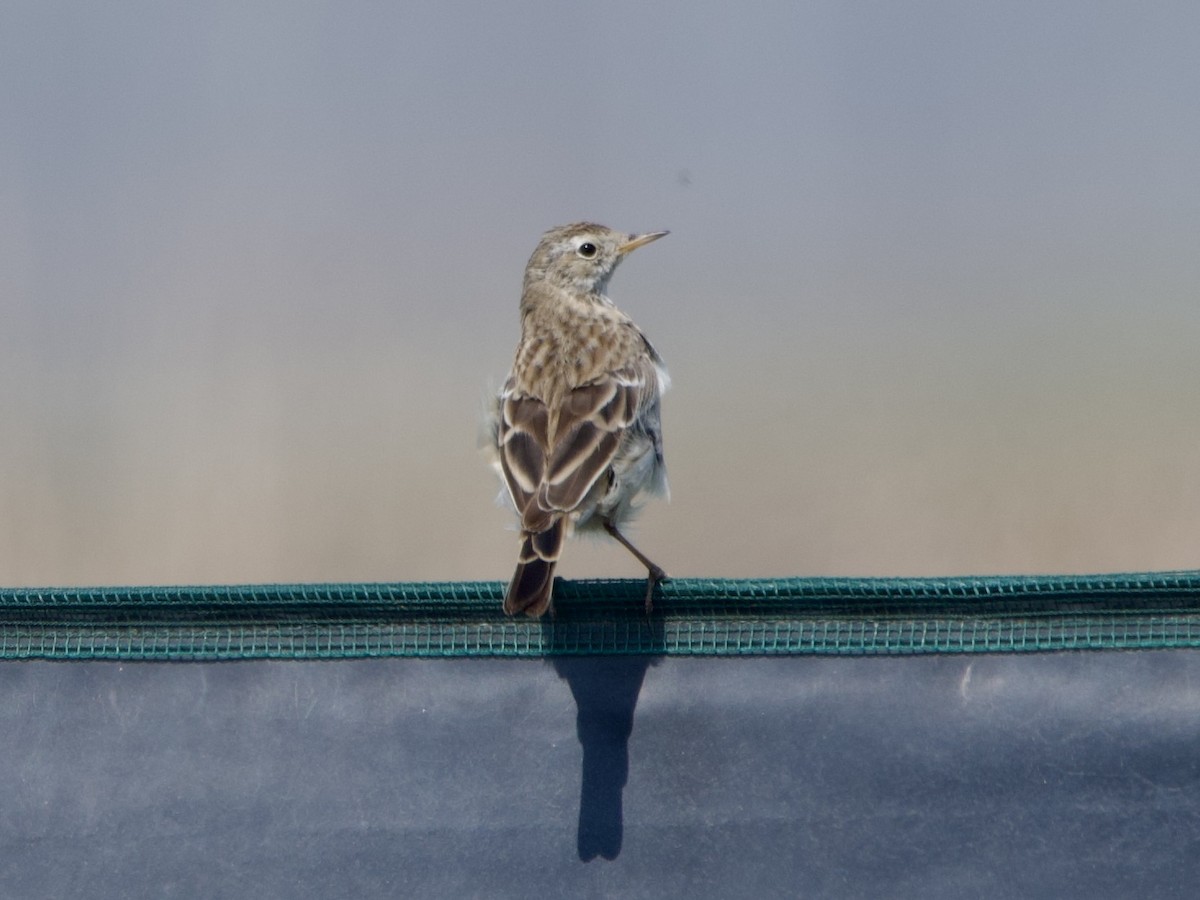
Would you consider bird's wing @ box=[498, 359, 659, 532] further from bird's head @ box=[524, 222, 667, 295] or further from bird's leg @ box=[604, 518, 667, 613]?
bird's head @ box=[524, 222, 667, 295]

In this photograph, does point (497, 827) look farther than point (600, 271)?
No

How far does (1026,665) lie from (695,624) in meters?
0.93

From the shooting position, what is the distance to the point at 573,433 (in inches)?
225

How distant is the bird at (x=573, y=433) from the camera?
5.03m

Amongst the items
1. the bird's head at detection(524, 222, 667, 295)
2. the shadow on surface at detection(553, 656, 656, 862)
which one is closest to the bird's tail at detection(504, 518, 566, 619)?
the shadow on surface at detection(553, 656, 656, 862)

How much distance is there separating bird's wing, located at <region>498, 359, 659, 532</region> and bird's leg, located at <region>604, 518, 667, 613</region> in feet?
1.12

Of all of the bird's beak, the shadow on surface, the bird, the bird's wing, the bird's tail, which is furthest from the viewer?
A: the bird's beak

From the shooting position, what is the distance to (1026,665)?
4086 millimetres

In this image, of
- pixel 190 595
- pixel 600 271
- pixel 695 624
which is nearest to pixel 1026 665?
pixel 695 624

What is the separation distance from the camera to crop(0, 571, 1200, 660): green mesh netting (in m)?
4.04

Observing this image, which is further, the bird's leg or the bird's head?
the bird's head

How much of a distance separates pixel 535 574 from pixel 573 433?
1315 millimetres

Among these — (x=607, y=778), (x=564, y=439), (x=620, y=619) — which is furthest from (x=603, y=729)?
(x=564, y=439)

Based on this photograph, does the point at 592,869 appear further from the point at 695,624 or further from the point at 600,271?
the point at 600,271
